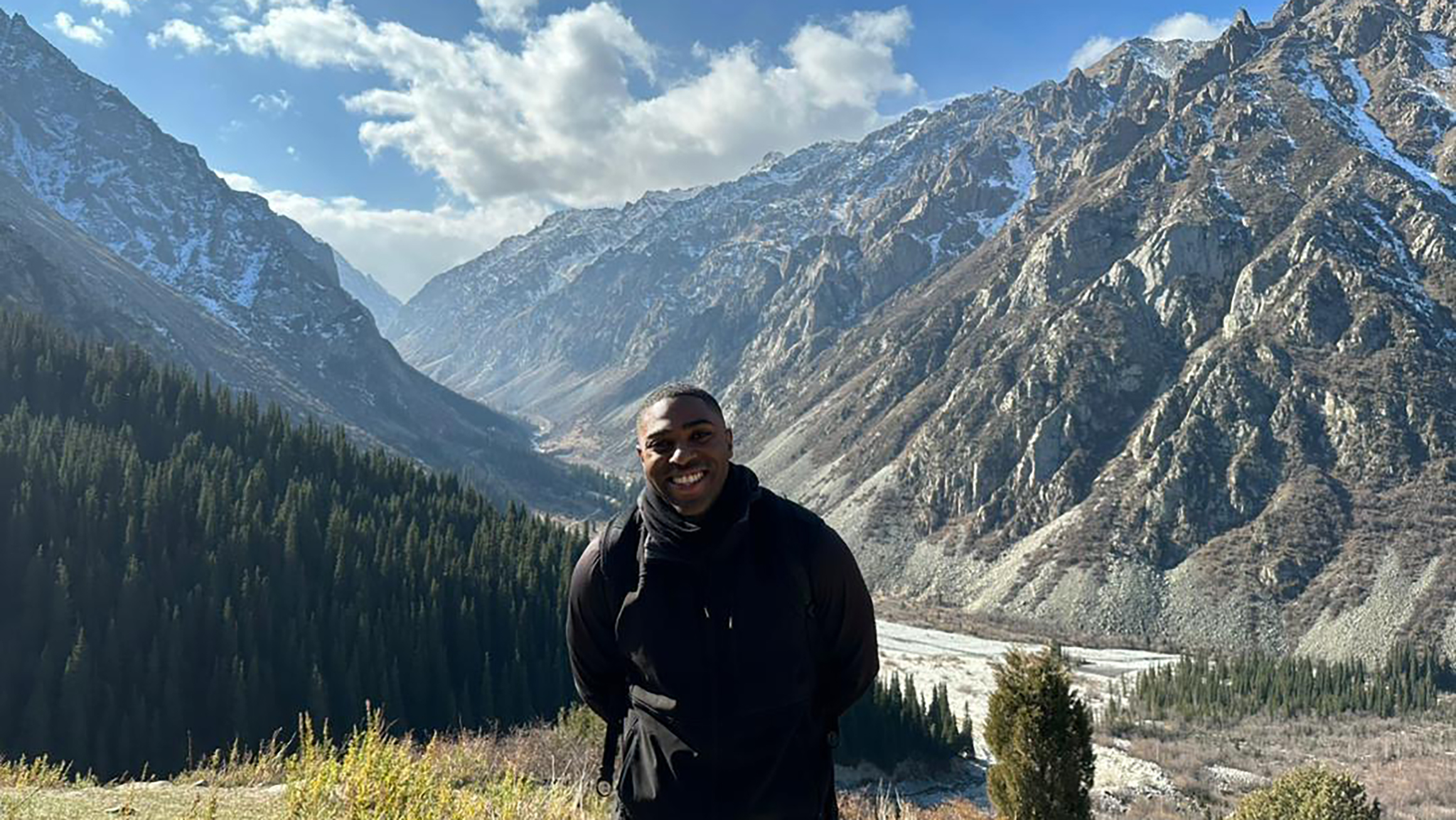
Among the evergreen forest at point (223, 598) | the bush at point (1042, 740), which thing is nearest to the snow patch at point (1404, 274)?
the evergreen forest at point (223, 598)

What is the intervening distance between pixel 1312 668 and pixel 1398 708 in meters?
10.0

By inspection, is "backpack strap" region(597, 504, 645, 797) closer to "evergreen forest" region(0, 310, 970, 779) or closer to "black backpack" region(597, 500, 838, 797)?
"black backpack" region(597, 500, 838, 797)

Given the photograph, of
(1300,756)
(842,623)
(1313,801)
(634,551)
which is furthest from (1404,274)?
(634,551)

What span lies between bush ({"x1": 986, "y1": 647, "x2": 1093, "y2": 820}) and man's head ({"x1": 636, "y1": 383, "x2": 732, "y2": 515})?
19.7 m

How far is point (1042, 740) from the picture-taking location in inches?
862

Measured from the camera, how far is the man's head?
4.73 meters

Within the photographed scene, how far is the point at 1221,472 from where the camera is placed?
154 meters

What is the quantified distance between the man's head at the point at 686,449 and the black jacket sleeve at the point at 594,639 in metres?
0.76

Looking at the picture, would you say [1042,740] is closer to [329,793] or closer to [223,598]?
[329,793]

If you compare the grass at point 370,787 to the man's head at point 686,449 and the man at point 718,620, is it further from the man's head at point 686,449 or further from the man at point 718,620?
the man's head at point 686,449

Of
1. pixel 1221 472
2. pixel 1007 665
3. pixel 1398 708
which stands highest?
pixel 1221 472

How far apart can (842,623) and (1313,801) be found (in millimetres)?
33823

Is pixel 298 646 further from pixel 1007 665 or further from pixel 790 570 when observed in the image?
pixel 790 570

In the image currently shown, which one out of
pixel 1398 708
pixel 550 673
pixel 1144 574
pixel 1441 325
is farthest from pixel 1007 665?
pixel 1441 325
